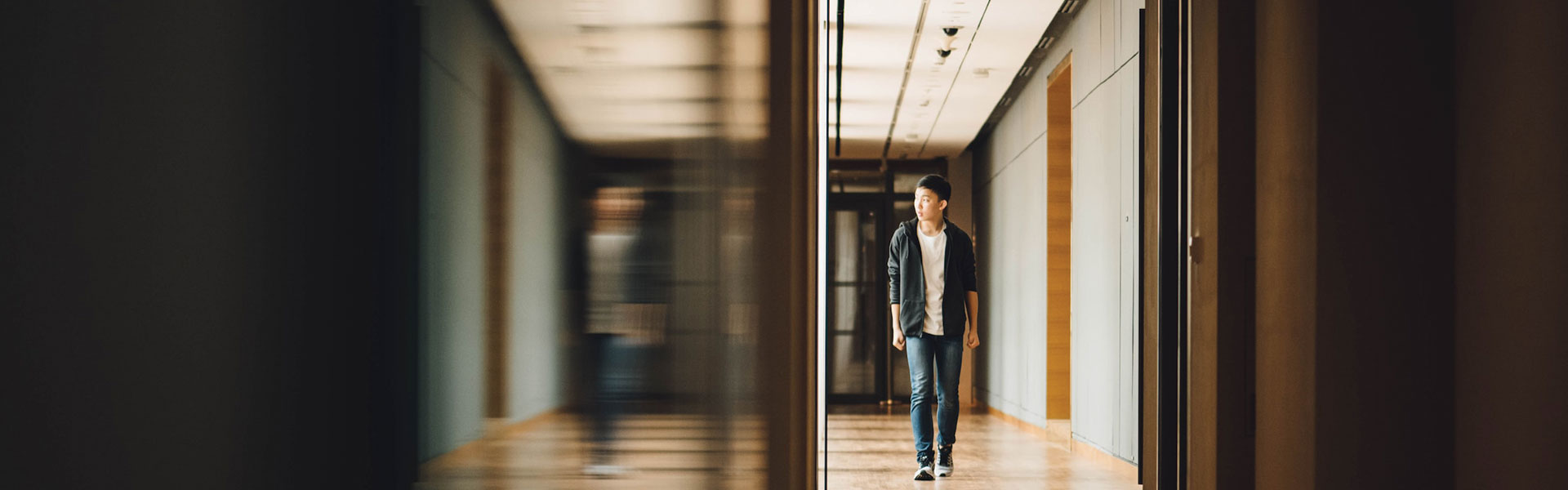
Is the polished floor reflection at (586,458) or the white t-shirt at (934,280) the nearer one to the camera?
the polished floor reflection at (586,458)

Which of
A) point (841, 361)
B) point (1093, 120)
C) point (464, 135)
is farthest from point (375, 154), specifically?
point (841, 361)

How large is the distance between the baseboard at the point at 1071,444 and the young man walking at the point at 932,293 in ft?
3.66

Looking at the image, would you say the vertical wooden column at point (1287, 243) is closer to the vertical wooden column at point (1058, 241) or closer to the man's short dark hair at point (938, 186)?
the man's short dark hair at point (938, 186)

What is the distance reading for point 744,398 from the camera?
654 mm

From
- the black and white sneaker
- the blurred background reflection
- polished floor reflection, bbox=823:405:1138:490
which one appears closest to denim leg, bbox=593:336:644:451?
the blurred background reflection

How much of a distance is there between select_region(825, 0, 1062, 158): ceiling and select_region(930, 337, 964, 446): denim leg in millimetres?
1213

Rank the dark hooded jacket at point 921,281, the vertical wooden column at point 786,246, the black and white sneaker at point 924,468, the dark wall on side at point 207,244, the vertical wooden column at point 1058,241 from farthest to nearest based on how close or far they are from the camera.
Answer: the vertical wooden column at point 1058,241
the black and white sneaker at point 924,468
the dark hooded jacket at point 921,281
the vertical wooden column at point 786,246
the dark wall on side at point 207,244

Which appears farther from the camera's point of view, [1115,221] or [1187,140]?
[1115,221]

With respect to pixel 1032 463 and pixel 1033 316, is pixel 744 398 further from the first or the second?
pixel 1033 316

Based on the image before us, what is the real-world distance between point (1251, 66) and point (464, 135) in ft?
9.06

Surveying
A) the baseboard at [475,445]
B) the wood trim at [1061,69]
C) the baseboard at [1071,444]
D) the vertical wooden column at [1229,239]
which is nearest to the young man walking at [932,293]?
the baseboard at [1071,444]

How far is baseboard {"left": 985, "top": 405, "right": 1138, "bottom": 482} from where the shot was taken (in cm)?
512

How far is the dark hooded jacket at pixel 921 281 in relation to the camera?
4.45 meters

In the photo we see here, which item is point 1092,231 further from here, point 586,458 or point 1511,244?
point 586,458
